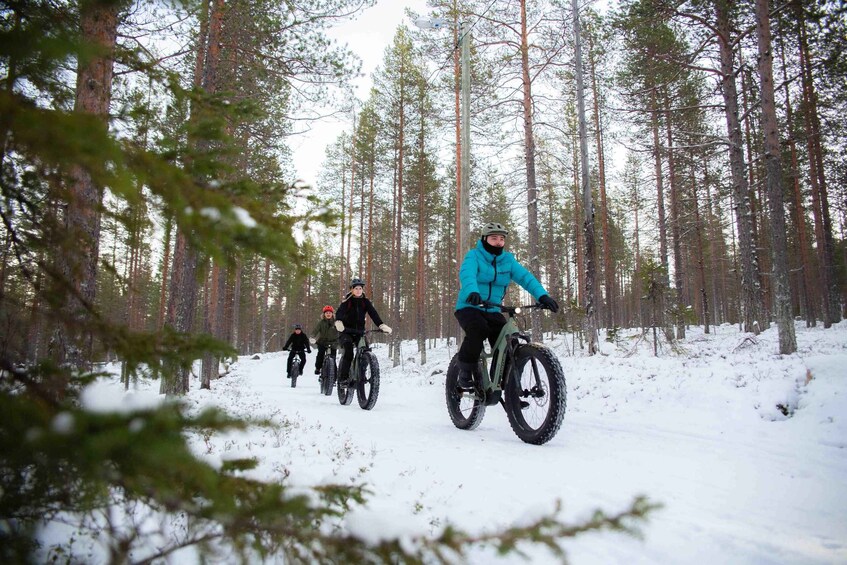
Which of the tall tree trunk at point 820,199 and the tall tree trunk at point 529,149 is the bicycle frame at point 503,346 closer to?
the tall tree trunk at point 529,149

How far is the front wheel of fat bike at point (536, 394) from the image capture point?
4.43m

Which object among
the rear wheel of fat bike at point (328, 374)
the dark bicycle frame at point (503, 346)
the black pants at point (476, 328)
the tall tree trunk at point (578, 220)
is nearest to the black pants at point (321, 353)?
the rear wheel of fat bike at point (328, 374)

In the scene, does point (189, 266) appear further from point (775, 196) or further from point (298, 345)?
point (775, 196)

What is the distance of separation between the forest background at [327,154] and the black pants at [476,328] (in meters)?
2.28

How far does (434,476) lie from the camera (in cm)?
355

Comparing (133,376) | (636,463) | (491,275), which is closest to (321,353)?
(491,275)

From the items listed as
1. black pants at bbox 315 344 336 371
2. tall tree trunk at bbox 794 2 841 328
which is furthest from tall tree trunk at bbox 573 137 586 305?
black pants at bbox 315 344 336 371

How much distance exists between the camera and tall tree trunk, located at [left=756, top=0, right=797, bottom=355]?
9.09 meters

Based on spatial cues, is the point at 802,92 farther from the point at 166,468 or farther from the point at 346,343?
the point at 166,468

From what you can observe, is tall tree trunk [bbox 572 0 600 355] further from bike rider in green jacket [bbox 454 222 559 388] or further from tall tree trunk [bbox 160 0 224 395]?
tall tree trunk [bbox 160 0 224 395]

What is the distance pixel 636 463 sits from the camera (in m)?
4.05

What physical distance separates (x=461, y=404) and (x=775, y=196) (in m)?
8.26

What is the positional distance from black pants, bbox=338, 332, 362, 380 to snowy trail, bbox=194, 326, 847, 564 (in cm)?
178

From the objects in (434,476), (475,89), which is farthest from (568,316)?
(434,476)
